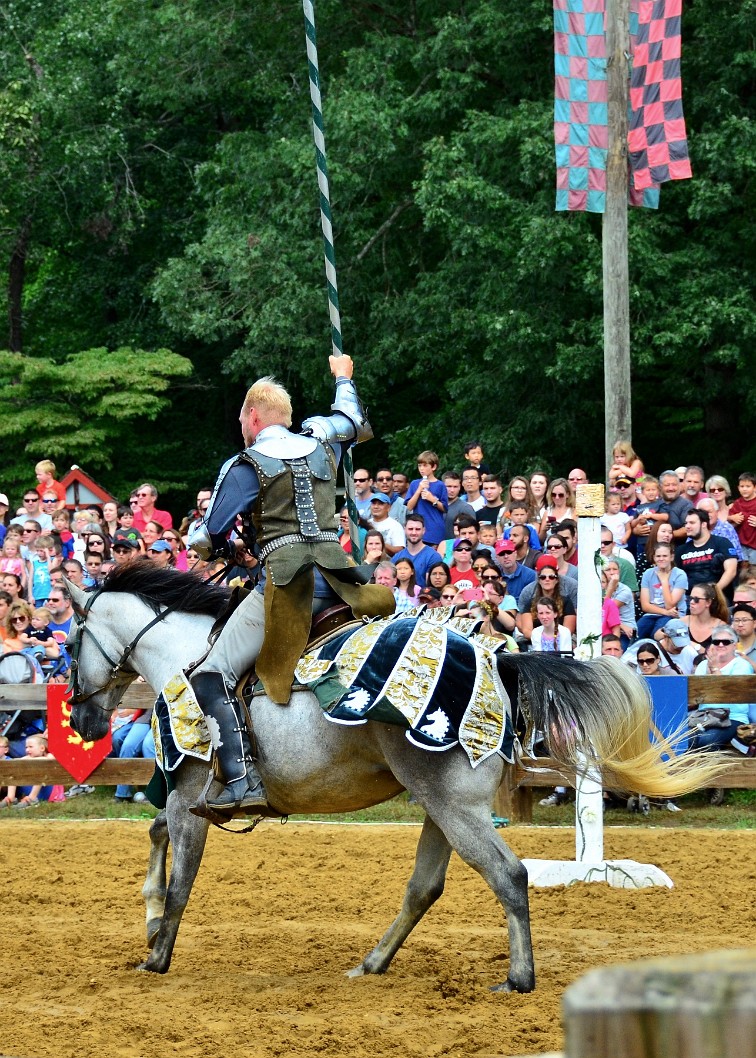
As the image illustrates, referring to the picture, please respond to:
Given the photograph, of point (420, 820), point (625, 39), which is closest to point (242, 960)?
point (420, 820)

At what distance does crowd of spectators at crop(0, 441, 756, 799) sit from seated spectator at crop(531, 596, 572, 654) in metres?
0.02

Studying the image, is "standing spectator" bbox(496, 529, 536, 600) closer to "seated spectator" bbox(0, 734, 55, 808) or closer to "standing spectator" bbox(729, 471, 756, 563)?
"standing spectator" bbox(729, 471, 756, 563)

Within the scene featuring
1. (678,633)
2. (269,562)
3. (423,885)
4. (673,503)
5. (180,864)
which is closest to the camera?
(269,562)

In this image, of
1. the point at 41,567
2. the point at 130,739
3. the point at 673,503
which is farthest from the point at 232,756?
the point at 41,567

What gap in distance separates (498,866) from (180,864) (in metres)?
1.52

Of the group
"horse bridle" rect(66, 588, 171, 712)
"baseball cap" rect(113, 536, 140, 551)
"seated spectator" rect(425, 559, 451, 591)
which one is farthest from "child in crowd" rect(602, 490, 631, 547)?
"horse bridle" rect(66, 588, 171, 712)

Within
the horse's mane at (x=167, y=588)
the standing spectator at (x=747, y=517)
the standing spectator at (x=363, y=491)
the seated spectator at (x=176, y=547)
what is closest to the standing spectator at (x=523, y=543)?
the standing spectator at (x=747, y=517)

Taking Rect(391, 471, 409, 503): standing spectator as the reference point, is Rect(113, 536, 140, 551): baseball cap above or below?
below

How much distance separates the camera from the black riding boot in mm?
6043

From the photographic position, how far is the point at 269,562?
20.0ft

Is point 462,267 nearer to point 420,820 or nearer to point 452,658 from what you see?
point 420,820

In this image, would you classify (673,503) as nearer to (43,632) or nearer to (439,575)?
(439,575)

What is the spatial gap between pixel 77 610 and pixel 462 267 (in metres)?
14.6

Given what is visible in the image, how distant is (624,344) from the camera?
15141 millimetres
